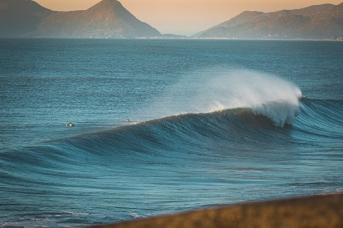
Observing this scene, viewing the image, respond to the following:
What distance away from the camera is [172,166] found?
16609 mm

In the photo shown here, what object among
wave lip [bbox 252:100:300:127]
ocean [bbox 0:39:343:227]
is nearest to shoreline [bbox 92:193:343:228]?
ocean [bbox 0:39:343:227]

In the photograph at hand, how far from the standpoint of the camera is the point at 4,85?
53.7 m

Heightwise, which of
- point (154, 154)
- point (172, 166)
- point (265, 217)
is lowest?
point (154, 154)

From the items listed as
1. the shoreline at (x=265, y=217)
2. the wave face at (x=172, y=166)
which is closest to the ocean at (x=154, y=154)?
the wave face at (x=172, y=166)

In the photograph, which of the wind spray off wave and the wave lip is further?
the wind spray off wave

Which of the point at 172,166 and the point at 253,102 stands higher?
the point at 253,102

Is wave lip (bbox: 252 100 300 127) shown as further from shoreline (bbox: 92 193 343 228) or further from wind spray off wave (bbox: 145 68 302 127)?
shoreline (bbox: 92 193 343 228)

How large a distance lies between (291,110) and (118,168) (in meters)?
15.6

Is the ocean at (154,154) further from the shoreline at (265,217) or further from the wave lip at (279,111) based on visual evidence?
the shoreline at (265,217)

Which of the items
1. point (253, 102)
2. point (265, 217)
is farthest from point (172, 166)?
point (265, 217)

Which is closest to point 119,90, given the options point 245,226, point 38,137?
point 38,137

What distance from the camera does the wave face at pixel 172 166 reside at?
8828 millimetres

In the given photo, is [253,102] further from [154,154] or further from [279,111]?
[154,154]

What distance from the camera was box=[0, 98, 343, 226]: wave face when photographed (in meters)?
8.83
